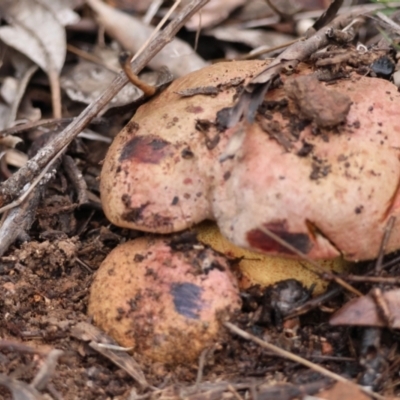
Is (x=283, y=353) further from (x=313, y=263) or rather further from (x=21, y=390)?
(x=21, y=390)

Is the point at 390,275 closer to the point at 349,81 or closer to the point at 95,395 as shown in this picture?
the point at 349,81

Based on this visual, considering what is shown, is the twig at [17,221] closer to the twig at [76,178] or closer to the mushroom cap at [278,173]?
the twig at [76,178]

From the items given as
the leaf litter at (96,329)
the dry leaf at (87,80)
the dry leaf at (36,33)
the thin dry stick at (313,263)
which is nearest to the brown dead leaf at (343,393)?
the leaf litter at (96,329)

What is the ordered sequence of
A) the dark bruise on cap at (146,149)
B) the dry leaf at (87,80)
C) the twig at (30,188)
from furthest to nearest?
the dry leaf at (87,80)
the twig at (30,188)
the dark bruise on cap at (146,149)

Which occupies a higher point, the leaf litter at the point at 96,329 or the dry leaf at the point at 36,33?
the dry leaf at the point at 36,33

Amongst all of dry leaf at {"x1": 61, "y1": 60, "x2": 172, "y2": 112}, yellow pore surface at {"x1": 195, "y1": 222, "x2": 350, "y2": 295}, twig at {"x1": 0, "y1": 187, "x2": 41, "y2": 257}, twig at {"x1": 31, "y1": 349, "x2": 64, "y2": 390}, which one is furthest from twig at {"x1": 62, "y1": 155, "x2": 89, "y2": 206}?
twig at {"x1": 31, "y1": 349, "x2": 64, "y2": 390}

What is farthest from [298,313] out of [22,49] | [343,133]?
[22,49]

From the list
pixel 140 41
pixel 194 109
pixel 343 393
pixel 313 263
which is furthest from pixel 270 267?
pixel 140 41
